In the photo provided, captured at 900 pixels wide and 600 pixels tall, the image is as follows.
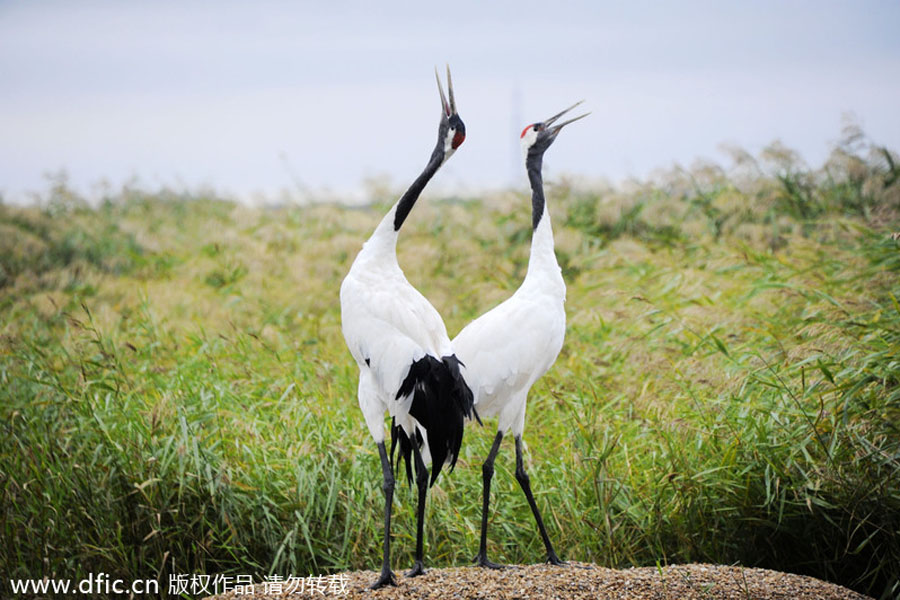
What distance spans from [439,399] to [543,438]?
61.6 inches

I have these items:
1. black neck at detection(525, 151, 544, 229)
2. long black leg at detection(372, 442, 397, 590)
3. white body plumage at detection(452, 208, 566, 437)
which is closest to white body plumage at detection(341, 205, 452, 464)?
long black leg at detection(372, 442, 397, 590)

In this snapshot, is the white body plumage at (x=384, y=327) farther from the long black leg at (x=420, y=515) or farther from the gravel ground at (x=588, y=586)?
the gravel ground at (x=588, y=586)

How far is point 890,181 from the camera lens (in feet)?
24.7

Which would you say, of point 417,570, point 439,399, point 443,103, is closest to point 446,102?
point 443,103

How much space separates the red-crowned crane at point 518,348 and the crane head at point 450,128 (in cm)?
59

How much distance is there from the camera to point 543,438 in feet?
16.5

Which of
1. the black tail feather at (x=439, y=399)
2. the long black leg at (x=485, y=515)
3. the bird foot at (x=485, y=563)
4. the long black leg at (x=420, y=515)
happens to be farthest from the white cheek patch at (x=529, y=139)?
the bird foot at (x=485, y=563)

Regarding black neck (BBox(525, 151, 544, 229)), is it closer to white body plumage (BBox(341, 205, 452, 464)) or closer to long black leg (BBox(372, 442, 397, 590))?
white body plumage (BBox(341, 205, 452, 464))

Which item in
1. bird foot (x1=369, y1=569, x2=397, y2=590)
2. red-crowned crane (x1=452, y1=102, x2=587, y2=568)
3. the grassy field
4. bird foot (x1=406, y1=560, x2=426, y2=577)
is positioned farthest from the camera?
the grassy field

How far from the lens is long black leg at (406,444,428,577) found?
360cm

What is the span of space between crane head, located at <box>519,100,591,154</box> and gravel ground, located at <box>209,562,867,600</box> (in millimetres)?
2016

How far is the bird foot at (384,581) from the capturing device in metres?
3.45

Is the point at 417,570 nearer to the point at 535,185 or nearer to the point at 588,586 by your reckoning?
the point at 588,586

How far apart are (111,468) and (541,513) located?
216 centimetres
